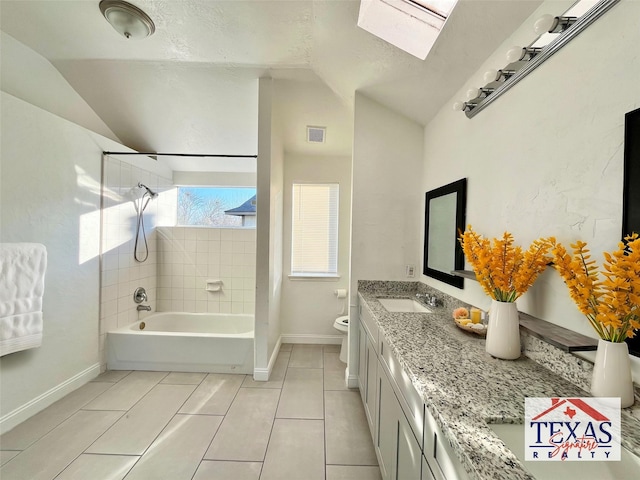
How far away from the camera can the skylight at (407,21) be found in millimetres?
1517

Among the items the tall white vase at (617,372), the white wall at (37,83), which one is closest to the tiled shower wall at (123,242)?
the white wall at (37,83)

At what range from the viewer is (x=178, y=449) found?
1.66 meters

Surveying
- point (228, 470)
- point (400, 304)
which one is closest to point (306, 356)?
point (400, 304)

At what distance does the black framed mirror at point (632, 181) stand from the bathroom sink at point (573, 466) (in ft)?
0.99

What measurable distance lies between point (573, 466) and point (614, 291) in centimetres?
49

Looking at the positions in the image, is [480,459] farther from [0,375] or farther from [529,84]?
[0,375]

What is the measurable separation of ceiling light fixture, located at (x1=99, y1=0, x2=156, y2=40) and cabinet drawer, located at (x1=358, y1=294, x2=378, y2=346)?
103 inches

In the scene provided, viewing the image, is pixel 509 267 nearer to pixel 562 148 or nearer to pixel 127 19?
pixel 562 148

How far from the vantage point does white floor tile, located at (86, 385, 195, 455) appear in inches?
65.9

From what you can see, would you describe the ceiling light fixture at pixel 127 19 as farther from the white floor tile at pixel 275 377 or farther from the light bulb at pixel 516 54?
the white floor tile at pixel 275 377

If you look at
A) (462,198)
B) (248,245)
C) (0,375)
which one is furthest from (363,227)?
(0,375)

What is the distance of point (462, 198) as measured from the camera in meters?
1.73

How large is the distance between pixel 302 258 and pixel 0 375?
273 cm

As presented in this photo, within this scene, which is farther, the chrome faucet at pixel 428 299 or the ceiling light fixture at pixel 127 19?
the chrome faucet at pixel 428 299
